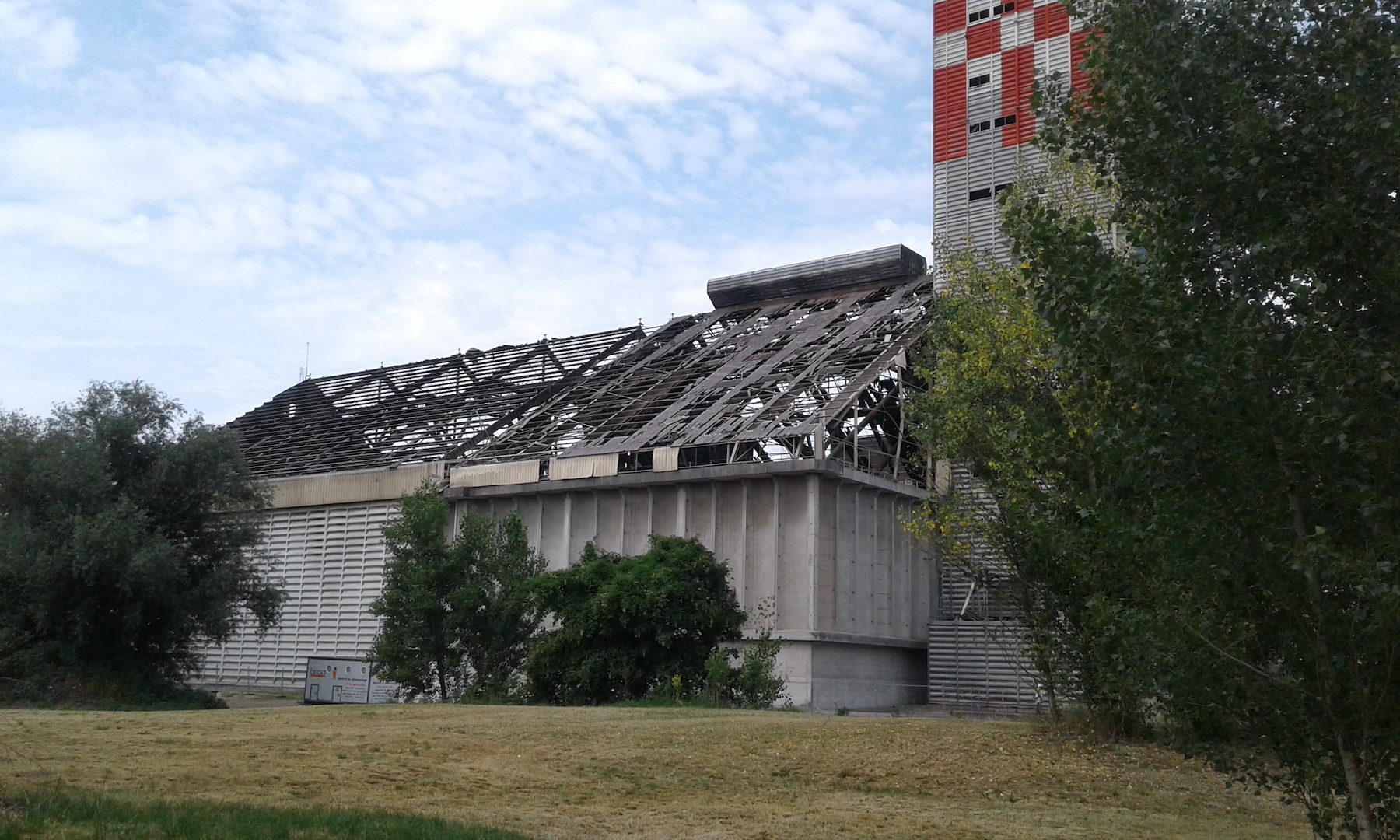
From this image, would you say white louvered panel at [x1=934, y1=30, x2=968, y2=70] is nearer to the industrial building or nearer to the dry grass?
the industrial building

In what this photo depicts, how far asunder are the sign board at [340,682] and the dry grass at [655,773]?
14656 millimetres

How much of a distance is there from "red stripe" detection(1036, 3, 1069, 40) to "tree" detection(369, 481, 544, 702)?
25573 millimetres

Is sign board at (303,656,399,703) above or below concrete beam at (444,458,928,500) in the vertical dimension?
below

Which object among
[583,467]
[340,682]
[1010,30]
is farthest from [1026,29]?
[340,682]

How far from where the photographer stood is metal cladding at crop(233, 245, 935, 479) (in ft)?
118

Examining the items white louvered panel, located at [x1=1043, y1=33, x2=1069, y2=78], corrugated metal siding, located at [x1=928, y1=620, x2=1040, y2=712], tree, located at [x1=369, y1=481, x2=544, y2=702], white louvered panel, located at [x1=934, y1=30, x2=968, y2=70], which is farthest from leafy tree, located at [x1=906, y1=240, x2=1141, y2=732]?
white louvered panel, located at [x1=934, y1=30, x2=968, y2=70]

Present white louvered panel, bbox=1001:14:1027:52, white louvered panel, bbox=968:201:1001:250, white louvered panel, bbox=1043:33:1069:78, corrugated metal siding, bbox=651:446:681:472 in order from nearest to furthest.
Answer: corrugated metal siding, bbox=651:446:681:472
white louvered panel, bbox=968:201:1001:250
white louvered panel, bbox=1043:33:1069:78
white louvered panel, bbox=1001:14:1027:52

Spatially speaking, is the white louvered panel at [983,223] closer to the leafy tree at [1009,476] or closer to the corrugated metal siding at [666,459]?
the corrugated metal siding at [666,459]

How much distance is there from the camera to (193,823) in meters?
9.87

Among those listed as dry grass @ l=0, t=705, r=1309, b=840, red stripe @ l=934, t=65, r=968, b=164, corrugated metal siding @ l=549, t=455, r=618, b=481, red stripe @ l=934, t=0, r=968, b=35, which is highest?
red stripe @ l=934, t=0, r=968, b=35

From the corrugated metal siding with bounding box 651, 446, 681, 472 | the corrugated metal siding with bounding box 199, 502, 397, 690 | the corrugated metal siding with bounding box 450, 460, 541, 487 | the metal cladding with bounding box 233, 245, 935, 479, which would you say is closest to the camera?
the corrugated metal siding with bounding box 651, 446, 681, 472

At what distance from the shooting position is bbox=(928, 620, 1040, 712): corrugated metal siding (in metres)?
34.6

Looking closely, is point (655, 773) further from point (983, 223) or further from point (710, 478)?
point (983, 223)

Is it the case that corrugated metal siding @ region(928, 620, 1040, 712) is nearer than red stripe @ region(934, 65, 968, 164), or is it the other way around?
corrugated metal siding @ region(928, 620, 1040, 712)
